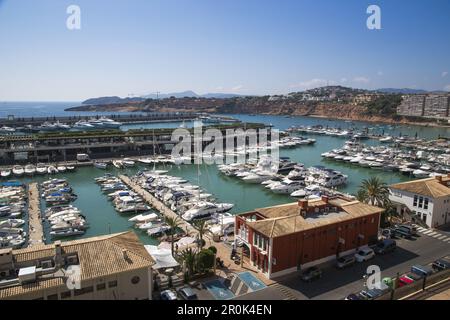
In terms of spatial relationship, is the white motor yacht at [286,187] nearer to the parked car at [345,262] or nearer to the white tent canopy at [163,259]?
the parked car at [345,262]

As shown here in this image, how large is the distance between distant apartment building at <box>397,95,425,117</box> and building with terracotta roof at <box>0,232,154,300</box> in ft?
563

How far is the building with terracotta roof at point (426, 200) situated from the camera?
31.3m

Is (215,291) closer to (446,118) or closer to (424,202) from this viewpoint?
(424,202)

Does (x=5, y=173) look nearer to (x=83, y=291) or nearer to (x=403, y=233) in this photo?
(x=83, y=291)

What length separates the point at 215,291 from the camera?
2086 centimetres

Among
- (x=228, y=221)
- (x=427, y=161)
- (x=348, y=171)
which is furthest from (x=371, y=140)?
(x=228, y=221)

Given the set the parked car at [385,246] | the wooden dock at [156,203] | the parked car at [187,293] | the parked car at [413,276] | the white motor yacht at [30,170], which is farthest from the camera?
the white motor yacht at [30,170]

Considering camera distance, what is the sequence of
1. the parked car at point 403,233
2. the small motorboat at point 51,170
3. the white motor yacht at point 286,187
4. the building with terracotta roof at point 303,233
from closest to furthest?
the building with terracotta roof at point 303,233, the parked car at point 403,233, the white motor yacht at point 286,187, the small motorboat at point 51,170

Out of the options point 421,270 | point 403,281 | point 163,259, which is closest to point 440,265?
point 421,270

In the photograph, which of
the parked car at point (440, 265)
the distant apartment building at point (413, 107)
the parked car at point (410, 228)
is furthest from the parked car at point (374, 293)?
the distant apartment building at point (413, 107)

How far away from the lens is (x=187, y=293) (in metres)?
20.0

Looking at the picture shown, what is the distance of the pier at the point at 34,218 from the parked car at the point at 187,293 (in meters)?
16.7

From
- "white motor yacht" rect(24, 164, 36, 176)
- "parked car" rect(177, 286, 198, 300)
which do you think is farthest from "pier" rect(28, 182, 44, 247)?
"parked car" rect(177, 286, 198, 300)

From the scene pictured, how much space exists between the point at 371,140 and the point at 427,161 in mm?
34868
